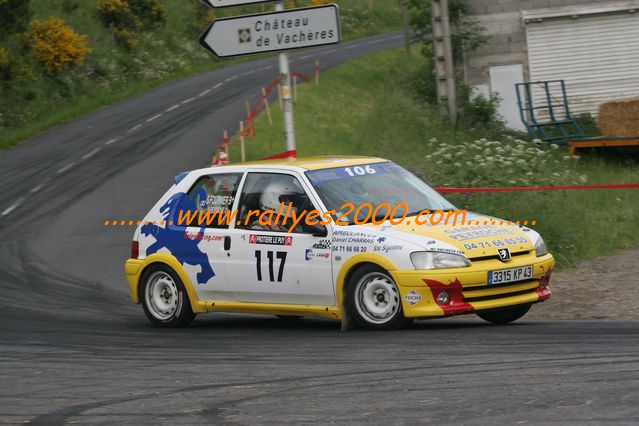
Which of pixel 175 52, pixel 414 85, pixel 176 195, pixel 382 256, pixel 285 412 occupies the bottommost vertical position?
pixel 285 412

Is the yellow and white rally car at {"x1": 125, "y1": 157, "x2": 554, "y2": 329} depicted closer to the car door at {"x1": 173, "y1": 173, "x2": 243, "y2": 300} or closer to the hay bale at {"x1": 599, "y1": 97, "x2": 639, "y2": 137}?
the car door at {"x1": 173, "y1": 173, "x2": 243, "y2": 300}

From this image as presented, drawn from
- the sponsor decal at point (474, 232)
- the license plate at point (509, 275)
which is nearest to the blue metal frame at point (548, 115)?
the sponsor decal at point (474, 232)

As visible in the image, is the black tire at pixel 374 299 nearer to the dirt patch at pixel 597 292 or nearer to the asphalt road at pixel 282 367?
the asphalt road at pixel 282 367

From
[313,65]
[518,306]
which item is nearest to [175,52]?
[313,65]

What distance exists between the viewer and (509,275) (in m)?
9.69

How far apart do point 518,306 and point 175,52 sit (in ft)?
142

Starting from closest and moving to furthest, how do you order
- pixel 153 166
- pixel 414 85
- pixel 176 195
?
1. pixel 176 195
2. pixel 153 166
3. pixel 414 85

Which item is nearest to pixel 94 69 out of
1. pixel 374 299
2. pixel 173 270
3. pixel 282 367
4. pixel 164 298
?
pixel 164 298

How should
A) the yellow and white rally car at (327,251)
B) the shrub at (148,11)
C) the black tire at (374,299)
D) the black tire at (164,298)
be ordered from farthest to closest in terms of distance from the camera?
the shrub at (148,11), the black tire at (164,298), the black tire at (374,299), the yellow and white rally car at (327,251)

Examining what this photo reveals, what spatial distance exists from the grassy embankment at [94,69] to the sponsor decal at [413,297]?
85.1 feet

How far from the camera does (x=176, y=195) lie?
11.7 meters

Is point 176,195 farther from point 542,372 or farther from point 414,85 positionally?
point 414,85

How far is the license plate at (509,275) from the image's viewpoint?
31.3 ft

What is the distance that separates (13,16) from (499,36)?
17380mm
